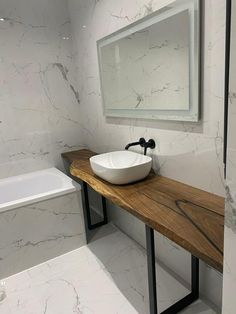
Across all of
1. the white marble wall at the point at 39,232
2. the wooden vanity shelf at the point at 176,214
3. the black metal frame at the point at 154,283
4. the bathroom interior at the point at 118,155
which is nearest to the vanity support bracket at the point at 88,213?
the bathroom interior at the point at 118,155

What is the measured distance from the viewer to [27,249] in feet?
6.81

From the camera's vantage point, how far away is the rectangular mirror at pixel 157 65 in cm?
138

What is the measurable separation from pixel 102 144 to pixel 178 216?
148 cm

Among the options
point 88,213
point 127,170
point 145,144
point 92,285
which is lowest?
point 92,285

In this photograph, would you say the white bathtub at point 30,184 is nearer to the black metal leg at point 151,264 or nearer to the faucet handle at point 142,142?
the faucet handle at point 142,142

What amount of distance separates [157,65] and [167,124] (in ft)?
1.32

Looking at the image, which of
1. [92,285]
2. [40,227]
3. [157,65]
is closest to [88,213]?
[40,227]

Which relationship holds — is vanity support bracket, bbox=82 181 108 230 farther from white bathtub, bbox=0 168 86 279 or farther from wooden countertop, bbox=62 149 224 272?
wooden countertop, bbox=62 149 224 272

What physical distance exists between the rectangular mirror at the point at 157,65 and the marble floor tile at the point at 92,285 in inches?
48.7

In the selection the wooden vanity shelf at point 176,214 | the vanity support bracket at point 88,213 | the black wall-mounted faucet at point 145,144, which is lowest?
the vanity support bracket at point 88,213

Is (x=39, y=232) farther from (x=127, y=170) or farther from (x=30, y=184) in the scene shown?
(x=127, y=170)

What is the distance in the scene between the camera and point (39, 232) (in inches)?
82.8

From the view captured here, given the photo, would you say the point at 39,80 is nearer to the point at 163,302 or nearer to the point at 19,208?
the point at 19,208

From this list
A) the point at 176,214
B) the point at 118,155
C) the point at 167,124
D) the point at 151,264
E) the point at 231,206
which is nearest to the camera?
the point at 231,206
